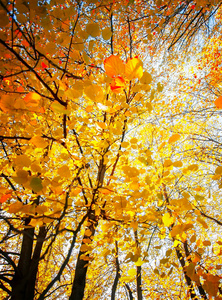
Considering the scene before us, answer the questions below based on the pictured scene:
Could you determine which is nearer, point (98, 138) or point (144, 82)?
point (144, 82)

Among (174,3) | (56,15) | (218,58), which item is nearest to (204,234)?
→ (218,58)

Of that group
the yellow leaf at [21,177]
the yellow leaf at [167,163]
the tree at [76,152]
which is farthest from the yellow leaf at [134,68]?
the yellow leaf at [21,177]

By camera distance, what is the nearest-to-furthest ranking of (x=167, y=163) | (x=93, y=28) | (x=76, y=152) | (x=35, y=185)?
(x=35, y=185) → (x=93, y=28) → (x=167, y=163) → (x=76, y=152)

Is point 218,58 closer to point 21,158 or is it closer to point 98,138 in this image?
point 98,138

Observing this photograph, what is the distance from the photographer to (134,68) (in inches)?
35.3

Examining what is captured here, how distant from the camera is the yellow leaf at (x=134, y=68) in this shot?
2.93 feet

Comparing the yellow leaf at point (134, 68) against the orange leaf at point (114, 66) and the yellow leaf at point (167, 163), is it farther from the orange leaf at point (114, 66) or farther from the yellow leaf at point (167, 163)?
the yellow leaf at point (167, 163)

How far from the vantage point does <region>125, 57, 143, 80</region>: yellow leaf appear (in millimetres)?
893

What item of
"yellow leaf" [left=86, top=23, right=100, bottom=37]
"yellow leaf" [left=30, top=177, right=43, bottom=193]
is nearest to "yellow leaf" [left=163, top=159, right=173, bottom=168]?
"yellow leaf" [left=30, top=177, right=43, bottom=193]

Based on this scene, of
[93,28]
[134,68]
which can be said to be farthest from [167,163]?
[93,28]

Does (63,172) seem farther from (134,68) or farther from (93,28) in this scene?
(93,28)

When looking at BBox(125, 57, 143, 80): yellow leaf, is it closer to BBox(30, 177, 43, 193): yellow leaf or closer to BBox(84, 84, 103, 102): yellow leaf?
BBox(84, 84, 103, 102): yellow leaf

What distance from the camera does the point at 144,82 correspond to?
3.36 feet

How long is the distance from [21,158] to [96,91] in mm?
636
